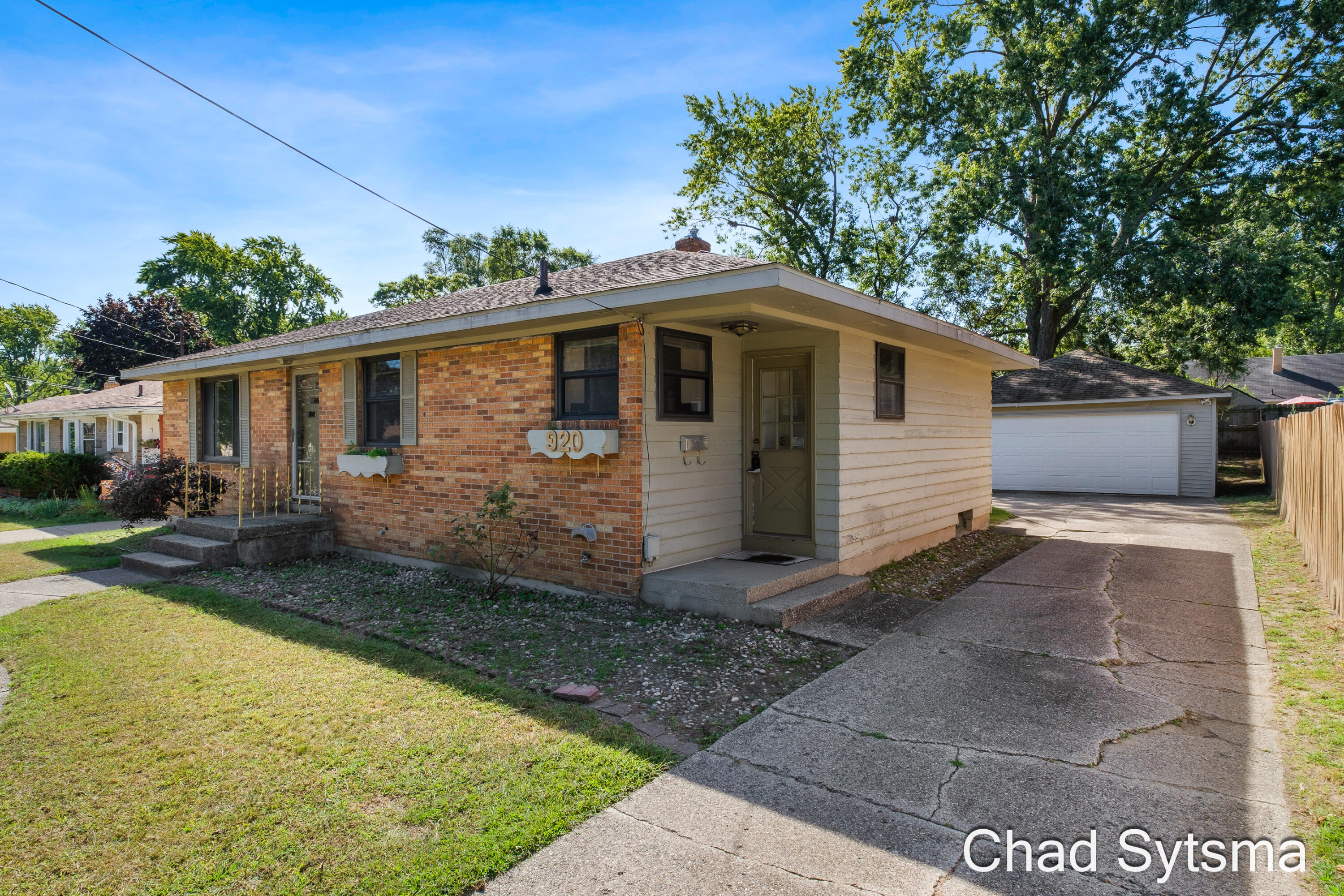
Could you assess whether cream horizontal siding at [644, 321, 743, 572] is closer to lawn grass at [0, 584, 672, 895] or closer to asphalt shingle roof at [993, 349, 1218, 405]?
lawn grass at [0, 584, 672, 895]

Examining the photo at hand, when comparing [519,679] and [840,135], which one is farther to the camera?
[840,135]

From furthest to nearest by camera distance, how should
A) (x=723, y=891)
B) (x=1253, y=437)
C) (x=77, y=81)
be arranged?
(x=1253, y=437) < (x=77, y=81) < (x=723, y=891)

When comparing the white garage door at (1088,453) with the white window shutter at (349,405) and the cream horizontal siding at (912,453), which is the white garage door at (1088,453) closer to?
the cream horizontal siding at (912,453)

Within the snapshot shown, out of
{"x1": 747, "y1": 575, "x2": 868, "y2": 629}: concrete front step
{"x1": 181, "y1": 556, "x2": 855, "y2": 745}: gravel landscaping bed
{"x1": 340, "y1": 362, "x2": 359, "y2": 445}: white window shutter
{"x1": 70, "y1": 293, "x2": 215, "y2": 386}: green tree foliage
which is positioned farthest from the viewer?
{"x1": 70, "y1": 293, "x2": 215, "y2": 386}: green tree foliage

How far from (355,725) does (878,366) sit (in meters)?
6.26

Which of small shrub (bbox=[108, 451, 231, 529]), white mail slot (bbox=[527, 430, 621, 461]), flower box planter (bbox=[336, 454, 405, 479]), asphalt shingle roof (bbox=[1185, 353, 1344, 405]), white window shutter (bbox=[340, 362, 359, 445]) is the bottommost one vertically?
small shrub (bbox=[108, 451, 231, 529])

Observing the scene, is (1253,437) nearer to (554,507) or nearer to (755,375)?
(755,375)

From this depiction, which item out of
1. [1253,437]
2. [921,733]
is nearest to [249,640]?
[921,733]

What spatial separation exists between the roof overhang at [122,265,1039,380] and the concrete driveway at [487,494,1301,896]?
282cm

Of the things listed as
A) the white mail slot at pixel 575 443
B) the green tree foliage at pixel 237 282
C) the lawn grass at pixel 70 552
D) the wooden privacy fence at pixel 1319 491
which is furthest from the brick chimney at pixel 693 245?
the green tree foliage at pixel 237 282

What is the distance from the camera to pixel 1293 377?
32.4m

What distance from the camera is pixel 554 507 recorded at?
21.9 feet

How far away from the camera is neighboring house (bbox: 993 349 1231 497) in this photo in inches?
622

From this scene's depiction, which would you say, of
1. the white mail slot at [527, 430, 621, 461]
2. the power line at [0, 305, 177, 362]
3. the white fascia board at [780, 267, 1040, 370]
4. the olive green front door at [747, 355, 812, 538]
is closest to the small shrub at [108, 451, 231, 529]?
the power line at [0, 305, 177, 362]
